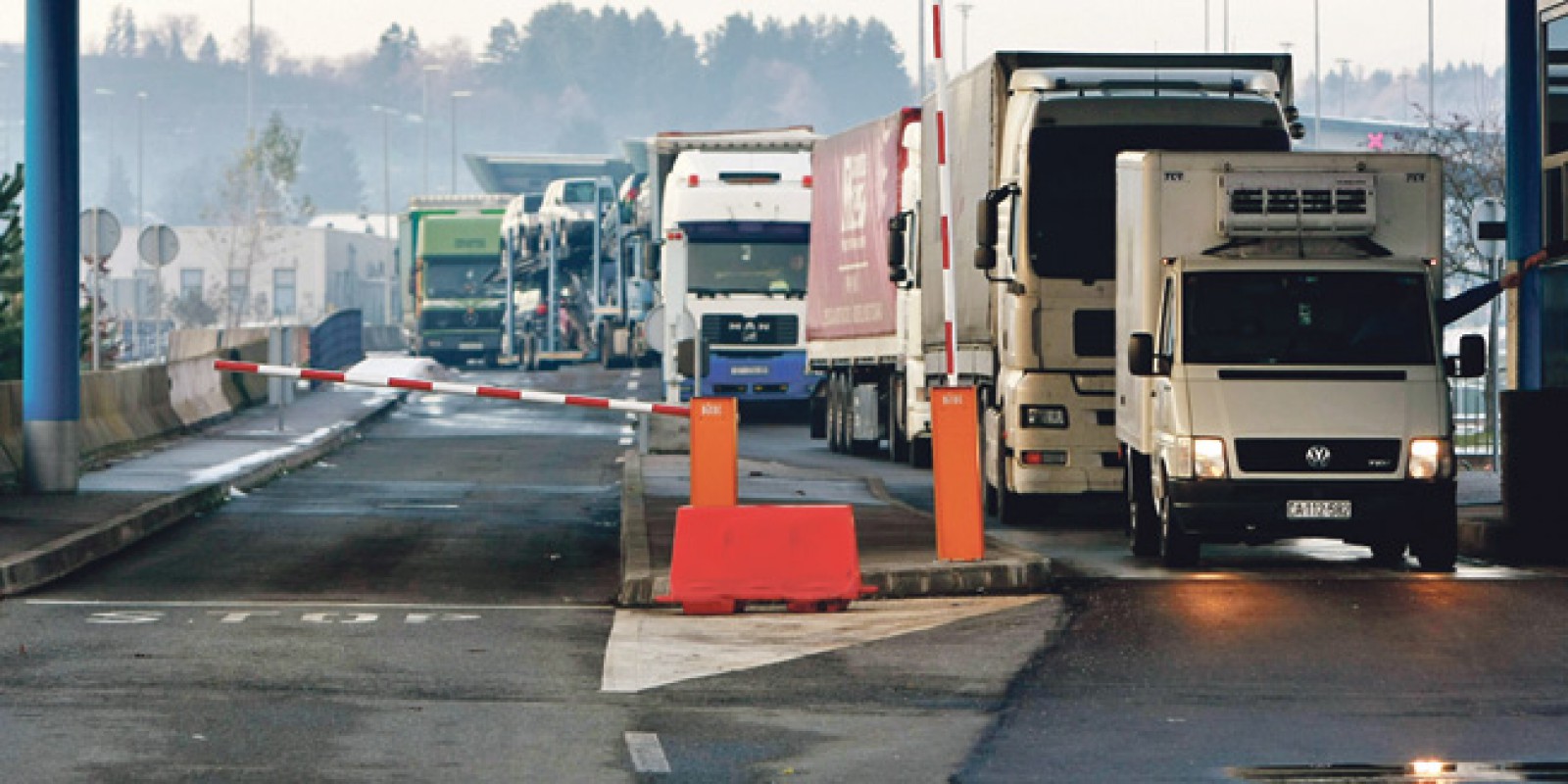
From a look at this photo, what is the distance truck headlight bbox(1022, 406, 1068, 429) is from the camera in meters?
22.7

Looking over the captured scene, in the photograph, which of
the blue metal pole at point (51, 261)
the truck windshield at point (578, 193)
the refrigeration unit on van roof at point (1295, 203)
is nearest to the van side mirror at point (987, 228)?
the refrigeration unit on van roof at point (1295, 203)

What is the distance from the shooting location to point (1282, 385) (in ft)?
61.5

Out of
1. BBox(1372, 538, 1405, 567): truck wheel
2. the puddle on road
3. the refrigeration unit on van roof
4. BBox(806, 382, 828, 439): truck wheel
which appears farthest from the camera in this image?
BBox(806, 382, 828, 439): truck wheel

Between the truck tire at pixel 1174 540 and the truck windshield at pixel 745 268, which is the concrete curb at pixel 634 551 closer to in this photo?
the truck tire at pixel 1174 540

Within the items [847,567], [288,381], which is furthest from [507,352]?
[847,567]

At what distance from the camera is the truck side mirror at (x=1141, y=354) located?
18984 mm

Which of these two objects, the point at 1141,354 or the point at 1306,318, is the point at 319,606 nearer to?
the point at 1141,354

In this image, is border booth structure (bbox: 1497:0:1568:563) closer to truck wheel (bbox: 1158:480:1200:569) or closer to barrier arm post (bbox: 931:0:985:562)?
truck wheel (bbox: 1158:480:1200:569)

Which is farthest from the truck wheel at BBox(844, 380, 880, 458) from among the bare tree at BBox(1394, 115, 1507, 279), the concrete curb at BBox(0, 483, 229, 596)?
the bare tree at BBox(1394, 115, 1507, 279)

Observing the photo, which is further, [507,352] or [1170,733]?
[507,352]

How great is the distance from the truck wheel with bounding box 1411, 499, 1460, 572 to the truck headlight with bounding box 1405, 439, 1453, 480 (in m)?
0.20

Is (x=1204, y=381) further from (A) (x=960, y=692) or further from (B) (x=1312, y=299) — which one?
(A) (x=960, y=692)

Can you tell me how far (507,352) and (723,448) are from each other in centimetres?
4725

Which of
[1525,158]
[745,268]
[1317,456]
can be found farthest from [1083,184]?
[745,268]
